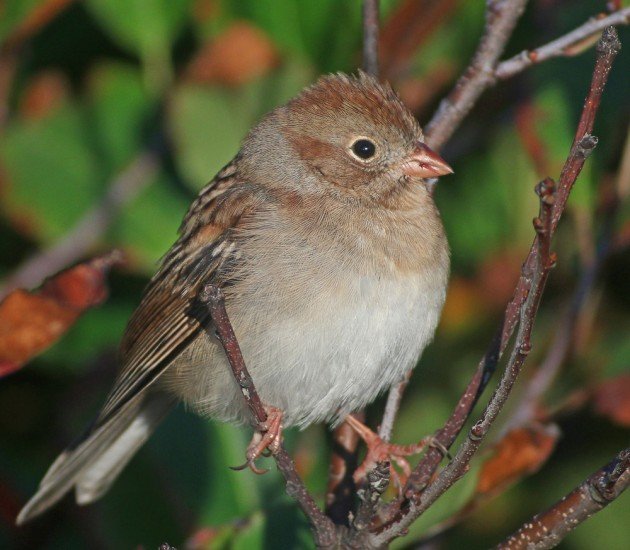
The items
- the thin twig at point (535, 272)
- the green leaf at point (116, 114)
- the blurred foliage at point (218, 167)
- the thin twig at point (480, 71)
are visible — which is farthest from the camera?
the green leaf at point (116, 114)

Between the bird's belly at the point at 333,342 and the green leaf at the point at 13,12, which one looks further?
the green leaf at the point at 13,12

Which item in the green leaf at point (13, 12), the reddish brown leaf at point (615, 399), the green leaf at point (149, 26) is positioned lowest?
the reddish brown leaf at point (615, 399)

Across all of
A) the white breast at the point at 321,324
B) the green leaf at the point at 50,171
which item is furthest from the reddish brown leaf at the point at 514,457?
the green leaf at the point at 50,171

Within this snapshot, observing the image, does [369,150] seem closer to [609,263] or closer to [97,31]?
[609,263]

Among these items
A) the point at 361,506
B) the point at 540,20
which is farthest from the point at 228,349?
the point at 540,20

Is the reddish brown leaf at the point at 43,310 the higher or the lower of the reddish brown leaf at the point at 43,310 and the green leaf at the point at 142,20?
the lower

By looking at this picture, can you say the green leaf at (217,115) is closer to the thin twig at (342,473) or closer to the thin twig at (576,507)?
the thin twig at (342,473)

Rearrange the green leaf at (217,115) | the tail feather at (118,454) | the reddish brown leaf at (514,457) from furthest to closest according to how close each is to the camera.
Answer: the green leaf at (217,115), the tail feather at (118,454), the reddish brown leaf at (514,457)

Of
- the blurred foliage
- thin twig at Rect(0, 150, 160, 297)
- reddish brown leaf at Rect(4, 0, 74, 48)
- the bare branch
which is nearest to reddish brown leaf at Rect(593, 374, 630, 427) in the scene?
the blurred foliage
